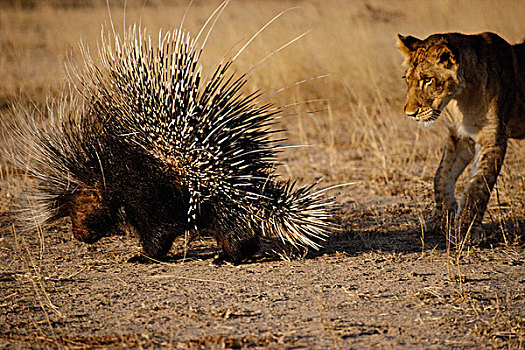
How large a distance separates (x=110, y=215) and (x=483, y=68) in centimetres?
337

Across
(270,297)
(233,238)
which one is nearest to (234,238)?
(233,238)

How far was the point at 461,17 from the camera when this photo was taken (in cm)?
1573

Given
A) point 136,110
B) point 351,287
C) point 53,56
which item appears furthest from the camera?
point 53,56

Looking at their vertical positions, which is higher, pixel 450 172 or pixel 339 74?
pixel 339 74

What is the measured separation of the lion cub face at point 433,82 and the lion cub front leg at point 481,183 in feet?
1.66

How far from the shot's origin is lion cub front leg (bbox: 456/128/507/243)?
493 cm

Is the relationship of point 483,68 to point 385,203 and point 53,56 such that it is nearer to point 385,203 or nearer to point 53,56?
point 385,203

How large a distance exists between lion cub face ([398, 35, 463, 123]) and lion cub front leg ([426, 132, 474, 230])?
2.12 feet

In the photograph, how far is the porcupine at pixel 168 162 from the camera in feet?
14.6

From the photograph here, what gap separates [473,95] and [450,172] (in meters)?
0.76

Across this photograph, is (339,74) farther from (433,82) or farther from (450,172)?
(433,82)

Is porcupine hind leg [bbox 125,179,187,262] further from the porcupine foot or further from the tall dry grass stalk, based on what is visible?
the tall dry grass stalk

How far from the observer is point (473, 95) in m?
5.06

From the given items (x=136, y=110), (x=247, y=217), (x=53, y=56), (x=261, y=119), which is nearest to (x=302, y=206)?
(x=247, y=217)
